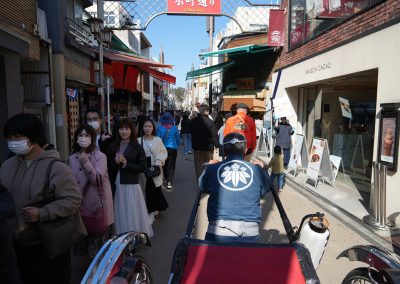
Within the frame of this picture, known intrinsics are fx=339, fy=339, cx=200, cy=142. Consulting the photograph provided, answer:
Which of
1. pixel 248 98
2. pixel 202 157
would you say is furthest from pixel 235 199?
pixel 248 98

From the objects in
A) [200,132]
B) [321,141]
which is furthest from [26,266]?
[321,141]

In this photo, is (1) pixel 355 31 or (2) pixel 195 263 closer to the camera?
(2) pixel 195 263

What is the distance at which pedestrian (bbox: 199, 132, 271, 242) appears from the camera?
2689mm

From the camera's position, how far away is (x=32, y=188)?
7.62 feet

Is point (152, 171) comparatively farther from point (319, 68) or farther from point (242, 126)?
point (319, 68)

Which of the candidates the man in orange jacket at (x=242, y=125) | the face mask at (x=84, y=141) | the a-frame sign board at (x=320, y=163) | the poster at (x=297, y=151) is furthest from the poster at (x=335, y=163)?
the face mask at (x=84, y=141)

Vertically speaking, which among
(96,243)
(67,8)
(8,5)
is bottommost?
(96,243)

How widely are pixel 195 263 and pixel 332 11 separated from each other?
8.20m

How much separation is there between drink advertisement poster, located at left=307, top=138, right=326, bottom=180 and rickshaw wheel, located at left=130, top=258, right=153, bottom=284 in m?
6.02

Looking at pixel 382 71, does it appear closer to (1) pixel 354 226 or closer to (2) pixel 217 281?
(1) pixel 354 226

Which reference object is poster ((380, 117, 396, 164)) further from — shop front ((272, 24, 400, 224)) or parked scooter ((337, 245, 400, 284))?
parked scooter ((337, 245, 400, 284))

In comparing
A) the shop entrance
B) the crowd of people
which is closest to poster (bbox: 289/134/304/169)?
the shop entrance

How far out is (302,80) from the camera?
34.3 ft

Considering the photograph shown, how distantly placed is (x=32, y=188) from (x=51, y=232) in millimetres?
328
